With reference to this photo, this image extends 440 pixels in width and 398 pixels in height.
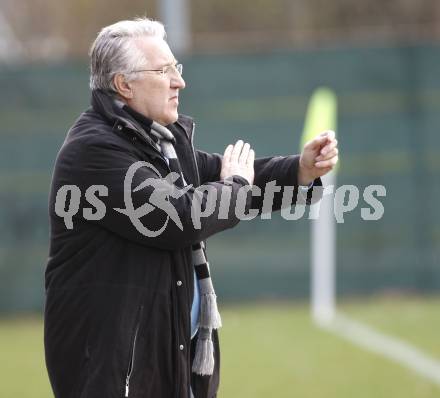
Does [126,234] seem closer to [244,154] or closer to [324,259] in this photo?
[244,154]

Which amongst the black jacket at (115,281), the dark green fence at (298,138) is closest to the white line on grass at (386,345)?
the dark green fence at (298,138)

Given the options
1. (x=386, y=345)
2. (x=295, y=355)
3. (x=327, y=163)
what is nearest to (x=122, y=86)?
(x=327, y=163)

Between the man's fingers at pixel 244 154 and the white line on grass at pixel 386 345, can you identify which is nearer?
the man's fingers at pixel 244 154

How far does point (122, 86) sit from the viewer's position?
3830mm

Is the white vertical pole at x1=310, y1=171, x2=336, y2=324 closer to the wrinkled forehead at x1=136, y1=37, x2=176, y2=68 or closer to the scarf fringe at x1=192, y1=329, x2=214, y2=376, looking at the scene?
the scarf fringe at x1=192, y1=329, x2=214, y2=376

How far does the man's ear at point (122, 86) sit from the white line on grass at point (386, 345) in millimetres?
3811

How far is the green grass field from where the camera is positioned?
691cm

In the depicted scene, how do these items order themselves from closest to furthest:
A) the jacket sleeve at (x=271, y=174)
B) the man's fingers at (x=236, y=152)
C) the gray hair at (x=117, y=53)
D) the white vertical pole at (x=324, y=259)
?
the gray hair at (x=117, y=53) < the man's fingers at (x=236, y=152) < the jacket sleeve at (x=271, y=174) < the white vertical pole at (x=324, y=259)

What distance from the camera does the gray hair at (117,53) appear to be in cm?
379

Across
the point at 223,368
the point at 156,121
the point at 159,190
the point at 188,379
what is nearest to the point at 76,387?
the point at 188,379

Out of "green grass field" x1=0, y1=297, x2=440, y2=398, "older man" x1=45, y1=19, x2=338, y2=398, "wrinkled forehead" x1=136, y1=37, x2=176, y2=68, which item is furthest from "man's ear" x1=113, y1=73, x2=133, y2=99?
"green grass field" x1=0, y1=297, x2=440, y2=398

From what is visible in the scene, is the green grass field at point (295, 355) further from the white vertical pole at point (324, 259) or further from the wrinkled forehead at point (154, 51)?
the wrinkled forehead at point (154, 51)

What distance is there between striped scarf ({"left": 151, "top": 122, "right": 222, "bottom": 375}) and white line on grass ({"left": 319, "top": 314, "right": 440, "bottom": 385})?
330cm

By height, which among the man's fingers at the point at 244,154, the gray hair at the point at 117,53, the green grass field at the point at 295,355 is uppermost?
the gray hair at the point at 117,53
